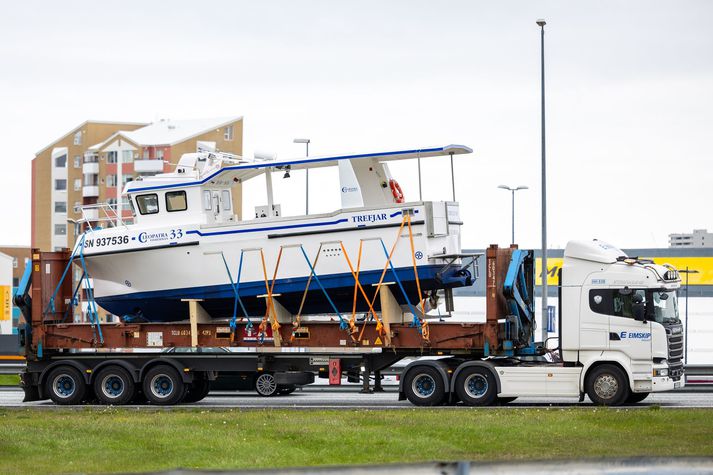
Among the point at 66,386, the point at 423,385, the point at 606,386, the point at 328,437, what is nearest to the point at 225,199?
the point at 66,386

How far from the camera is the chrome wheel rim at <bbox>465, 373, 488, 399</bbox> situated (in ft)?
84.2

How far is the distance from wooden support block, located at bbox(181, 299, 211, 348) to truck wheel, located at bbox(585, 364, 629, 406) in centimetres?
895

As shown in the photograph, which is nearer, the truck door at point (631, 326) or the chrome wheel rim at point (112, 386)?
the truck door at point (631, 326)

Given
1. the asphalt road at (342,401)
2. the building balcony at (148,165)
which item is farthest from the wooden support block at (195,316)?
the building balcony at (148,165)

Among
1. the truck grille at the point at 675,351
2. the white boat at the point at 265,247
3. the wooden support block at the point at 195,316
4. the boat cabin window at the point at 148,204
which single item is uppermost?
the boat cabin window at the point at 148,204

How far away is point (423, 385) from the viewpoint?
2600 centimetres

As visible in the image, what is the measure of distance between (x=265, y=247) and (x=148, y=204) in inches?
137

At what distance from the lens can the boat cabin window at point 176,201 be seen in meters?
28.8

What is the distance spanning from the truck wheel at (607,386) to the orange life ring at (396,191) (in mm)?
6011

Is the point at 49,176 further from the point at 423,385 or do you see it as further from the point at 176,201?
the point at 423,385

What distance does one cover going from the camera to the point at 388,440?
1806 centimetres

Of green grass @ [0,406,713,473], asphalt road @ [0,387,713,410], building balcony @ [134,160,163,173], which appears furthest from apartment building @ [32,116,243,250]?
green grass @ [0,406,713,473]

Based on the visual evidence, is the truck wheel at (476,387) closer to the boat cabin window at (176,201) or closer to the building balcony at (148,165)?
the boat cabin window at (176,201)

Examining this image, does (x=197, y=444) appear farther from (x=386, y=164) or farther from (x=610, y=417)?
(x=386, y=164)
